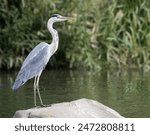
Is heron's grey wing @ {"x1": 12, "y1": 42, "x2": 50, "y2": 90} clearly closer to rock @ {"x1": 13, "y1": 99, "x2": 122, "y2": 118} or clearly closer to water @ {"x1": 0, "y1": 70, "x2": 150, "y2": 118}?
water @ {"x1": 0, "y1": 70, "x2": 150, "y2": 118}

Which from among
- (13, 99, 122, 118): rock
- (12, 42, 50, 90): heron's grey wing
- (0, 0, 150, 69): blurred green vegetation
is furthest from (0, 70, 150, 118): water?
(13, 99, 122, 118): rock

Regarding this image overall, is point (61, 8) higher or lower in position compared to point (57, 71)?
higher

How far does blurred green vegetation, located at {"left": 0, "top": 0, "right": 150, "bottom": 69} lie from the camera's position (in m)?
18.4

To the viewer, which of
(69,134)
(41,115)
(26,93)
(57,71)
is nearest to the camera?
(69,134)

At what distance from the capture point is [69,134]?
689 cm

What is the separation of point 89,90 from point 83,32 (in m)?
4.70

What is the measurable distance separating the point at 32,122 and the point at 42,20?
38.0ft

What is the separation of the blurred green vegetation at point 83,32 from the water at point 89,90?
21.9 inches

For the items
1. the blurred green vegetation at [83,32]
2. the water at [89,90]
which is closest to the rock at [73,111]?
the water at [89,90]

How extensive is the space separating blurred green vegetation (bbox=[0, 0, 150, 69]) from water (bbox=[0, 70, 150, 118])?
0.56m

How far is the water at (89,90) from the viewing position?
38.0 ft

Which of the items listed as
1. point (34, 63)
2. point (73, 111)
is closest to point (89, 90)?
point (34, 63)

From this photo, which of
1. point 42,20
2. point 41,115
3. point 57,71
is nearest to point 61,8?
point 42,20

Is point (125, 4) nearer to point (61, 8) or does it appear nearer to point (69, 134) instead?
point (61, 8)
